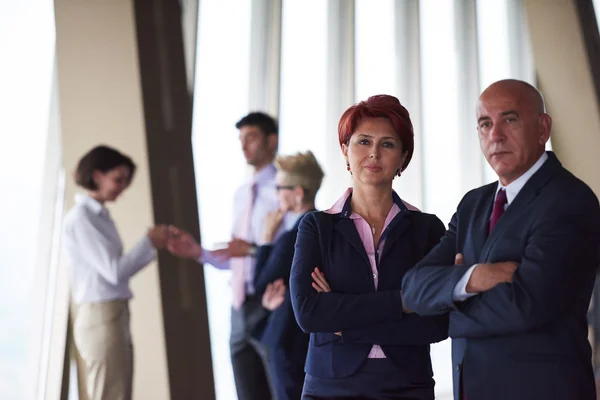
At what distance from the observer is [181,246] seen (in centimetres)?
337

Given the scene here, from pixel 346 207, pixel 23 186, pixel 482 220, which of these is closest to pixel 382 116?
pixel 346 207

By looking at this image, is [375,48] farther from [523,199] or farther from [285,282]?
[523,199]

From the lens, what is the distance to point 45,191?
3238 mm

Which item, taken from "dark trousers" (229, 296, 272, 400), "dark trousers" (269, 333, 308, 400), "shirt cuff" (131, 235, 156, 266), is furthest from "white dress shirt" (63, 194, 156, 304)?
"dark trousers" (269, 333, 308, 400)

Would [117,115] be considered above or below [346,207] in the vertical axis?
above

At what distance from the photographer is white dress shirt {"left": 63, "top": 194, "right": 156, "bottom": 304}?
118 inches

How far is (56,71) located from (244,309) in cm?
155

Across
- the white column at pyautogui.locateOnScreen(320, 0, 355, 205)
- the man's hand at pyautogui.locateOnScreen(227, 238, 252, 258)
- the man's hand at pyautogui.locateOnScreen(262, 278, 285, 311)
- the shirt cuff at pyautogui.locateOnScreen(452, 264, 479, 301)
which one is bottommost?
the man's hand at pyautogui.locateOnScreen(262, 278, 285, 311)

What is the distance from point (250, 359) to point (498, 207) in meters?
1.60

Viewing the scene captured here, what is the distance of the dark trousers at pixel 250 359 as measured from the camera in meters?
2.77

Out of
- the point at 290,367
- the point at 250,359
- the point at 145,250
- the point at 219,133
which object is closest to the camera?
the point at 290,367

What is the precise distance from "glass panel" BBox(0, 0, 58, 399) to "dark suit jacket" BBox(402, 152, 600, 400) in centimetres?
231

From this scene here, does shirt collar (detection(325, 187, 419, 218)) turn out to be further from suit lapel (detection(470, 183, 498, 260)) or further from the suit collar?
suit lapel (detection(470, 183, 498, 260))

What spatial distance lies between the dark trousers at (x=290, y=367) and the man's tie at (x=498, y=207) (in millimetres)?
1166
